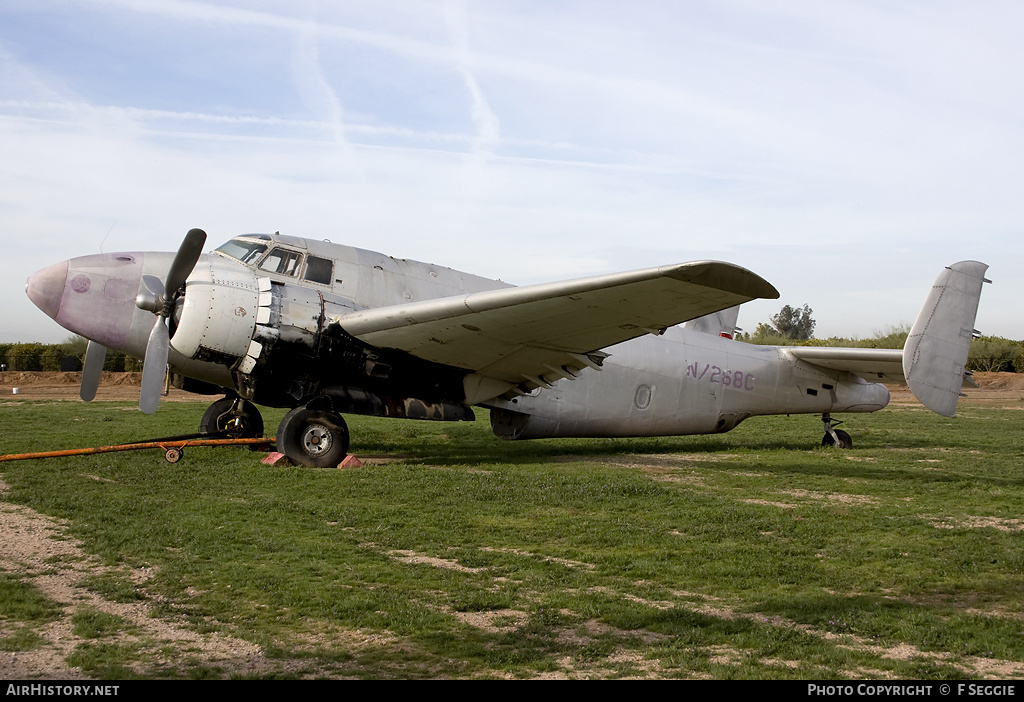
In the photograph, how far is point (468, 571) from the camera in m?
6.61

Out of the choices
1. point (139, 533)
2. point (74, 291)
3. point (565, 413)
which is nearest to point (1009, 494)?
point (565, 413)

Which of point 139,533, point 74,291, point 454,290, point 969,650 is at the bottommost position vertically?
point 139,533

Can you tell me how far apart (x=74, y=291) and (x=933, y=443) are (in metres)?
16.8

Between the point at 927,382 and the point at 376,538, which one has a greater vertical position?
the point at 927,382

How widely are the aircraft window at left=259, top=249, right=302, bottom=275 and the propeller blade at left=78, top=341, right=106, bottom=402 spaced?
407cm

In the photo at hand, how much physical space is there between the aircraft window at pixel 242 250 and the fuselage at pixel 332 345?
0.07 ft

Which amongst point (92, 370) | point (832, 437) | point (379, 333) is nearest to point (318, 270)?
point (379, 333)

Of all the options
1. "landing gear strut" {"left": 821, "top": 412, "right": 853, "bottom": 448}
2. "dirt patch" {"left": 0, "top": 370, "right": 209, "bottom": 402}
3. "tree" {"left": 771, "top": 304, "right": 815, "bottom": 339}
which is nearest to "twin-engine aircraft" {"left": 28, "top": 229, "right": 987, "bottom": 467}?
"landing gear strut" {"left": 821, "top": 412, "right": 853, "bottom": 448}

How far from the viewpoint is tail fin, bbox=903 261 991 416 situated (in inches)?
486

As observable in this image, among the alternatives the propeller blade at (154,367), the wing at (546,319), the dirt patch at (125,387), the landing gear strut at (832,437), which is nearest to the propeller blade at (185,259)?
the propeller blade at (154,367)

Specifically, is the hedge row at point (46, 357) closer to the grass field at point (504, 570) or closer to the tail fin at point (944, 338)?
the grass field at point (504, 570)

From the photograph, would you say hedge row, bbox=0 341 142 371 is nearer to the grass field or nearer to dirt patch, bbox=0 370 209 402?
dirt patch, bbox=0 370 209 402
